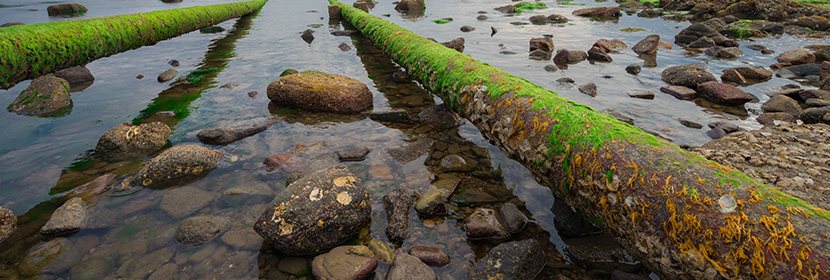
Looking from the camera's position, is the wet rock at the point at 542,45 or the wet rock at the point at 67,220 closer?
the wet rock at the point at 67,220

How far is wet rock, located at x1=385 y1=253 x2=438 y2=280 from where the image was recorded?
2664 mm

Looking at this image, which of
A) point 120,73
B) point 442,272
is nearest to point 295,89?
point 442,272

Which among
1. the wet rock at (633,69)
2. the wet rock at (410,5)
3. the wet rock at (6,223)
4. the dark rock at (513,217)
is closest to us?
the wet rock at (6,223)

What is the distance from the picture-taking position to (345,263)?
2781mm

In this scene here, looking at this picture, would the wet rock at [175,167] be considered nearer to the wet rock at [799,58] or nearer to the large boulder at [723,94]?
the large boulder at [723,94]

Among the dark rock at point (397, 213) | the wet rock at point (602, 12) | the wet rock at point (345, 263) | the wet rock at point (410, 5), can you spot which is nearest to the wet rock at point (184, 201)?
the wet rock at point (345, 263)

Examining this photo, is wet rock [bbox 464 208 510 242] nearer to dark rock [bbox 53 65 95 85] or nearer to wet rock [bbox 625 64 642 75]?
wet rock [bbox 625 64 642 75]

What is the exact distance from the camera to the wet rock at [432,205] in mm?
3461

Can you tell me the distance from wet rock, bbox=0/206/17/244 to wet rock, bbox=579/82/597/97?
846 cm

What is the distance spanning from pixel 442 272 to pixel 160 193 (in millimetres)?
3276

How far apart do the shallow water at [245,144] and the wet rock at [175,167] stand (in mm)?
182

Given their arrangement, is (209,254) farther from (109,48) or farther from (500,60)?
(500,60)

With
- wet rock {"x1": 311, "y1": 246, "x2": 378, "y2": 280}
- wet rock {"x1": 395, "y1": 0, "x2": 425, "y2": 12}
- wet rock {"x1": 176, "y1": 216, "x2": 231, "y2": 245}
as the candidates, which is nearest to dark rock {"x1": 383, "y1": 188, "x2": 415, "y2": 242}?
wet rock {"x1": 311, "y1": 246, "x2": 378, "y2": 280}

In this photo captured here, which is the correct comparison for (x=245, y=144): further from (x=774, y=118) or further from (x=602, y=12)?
(x=602, y=12)
